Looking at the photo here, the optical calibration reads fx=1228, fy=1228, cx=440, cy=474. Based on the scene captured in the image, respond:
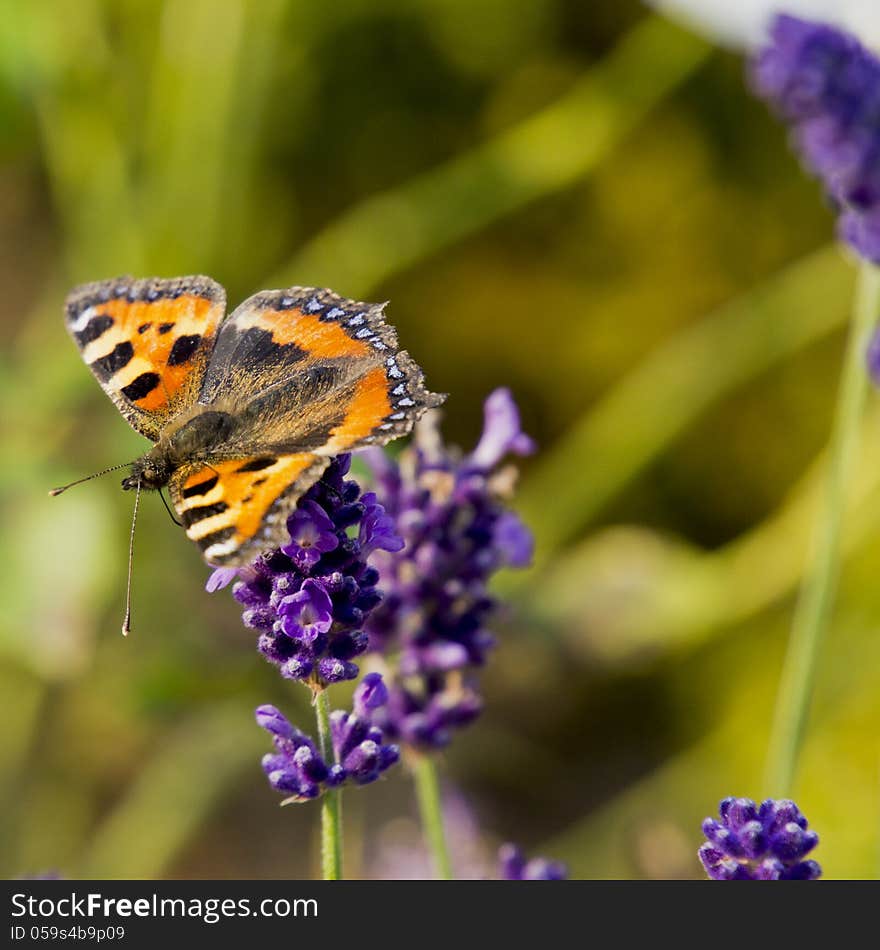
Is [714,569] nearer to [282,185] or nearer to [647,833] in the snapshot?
[647,833]

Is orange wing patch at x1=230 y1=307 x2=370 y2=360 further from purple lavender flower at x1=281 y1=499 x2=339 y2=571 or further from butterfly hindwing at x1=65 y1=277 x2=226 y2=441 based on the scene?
purple lavender flower at x1=281 y1=499 x2=339 y2=571

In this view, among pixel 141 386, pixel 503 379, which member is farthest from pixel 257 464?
pixel 503 379

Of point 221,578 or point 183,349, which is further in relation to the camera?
point 183,349

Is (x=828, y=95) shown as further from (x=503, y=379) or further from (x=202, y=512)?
(x=503, y=379)

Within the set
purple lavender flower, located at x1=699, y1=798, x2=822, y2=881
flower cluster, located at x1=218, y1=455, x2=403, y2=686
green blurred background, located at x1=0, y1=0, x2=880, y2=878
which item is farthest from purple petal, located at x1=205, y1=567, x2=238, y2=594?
green blurred background, located at x1=0, y1=0, x2=880, y2=878
